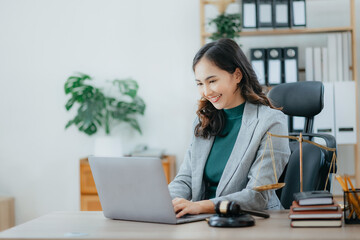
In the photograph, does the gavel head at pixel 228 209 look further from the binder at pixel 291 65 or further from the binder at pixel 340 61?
the binder at pixel 340 61

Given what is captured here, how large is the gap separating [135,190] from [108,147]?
2.48 m

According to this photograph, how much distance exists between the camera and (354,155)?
13.5ft

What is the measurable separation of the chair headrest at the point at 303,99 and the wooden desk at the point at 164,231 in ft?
2.61

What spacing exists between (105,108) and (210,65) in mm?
2318

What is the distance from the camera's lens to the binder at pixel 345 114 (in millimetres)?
3781

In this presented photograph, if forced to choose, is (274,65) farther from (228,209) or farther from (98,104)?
(228,209)

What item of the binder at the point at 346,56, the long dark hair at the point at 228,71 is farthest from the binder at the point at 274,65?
the long dark hair at the point at 228,71

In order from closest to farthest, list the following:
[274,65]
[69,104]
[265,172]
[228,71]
Result: 1. [265,172]
2. [228,71]
3. [274,65]
4. [69,104]

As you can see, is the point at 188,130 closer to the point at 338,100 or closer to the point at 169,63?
the point at 169,63

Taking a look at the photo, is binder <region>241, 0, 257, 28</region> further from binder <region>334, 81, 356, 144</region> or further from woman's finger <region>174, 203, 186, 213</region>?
woman's finger <region>174, 203, 186, 213</region>

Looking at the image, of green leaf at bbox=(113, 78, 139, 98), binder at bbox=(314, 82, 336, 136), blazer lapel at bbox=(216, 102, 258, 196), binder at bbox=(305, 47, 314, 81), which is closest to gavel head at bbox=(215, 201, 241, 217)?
blazer lapel at bbox=(216, 102, 258, 196)

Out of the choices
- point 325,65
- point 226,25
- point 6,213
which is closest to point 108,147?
point 6,213

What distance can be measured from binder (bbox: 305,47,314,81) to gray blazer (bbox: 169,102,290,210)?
1.98 metres

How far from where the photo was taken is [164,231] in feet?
4.57
